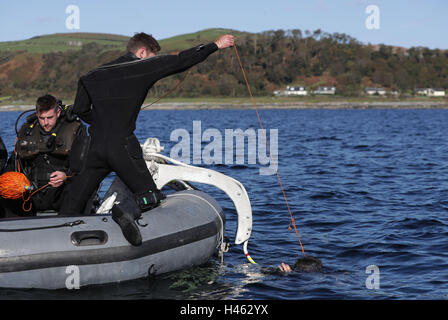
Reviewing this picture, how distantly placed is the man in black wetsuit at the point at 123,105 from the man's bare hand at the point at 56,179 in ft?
1.82

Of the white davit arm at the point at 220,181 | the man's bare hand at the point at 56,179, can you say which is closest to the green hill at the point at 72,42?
the white davit arm at the point at 220,181

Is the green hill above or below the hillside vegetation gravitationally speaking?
above

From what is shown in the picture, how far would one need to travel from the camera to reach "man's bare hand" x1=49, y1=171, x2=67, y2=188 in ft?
21.7

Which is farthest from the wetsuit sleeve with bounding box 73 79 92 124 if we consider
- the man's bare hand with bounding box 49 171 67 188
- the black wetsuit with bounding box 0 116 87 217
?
the man's bare hand with bounding box 49 171 67 188

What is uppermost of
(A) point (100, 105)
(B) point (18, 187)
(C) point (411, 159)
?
(A) point (100, 105)

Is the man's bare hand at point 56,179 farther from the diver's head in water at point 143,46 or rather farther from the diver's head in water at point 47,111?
the diver's head in water at point 143,46

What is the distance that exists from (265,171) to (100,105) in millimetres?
11371

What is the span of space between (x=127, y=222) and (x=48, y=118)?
1.64 meters

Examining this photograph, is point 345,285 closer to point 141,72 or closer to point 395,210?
point 141,72

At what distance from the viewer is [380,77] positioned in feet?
447

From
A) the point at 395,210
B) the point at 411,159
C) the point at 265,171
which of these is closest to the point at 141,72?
the point at 395,210

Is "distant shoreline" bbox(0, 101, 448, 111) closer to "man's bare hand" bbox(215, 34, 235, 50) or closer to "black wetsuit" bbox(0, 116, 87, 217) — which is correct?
"black wetsuit" bbox(0, 116, 87, 217)

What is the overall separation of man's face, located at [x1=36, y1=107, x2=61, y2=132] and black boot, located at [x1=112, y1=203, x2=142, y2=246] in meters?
1.40

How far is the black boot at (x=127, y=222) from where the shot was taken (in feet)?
19.9
